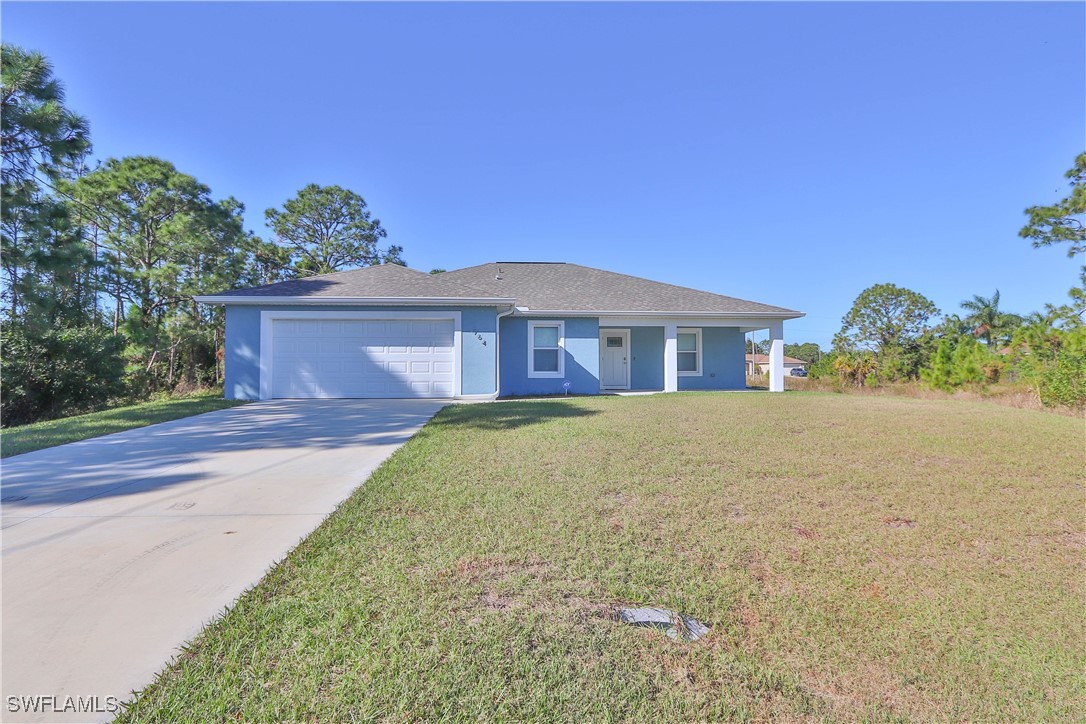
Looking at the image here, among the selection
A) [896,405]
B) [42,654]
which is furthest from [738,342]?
[42,654]

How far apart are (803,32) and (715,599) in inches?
506

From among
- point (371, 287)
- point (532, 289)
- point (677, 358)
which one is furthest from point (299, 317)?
point (677, 358)

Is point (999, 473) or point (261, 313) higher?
point (261, 313)

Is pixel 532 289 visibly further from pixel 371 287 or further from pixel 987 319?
pixel 987 319

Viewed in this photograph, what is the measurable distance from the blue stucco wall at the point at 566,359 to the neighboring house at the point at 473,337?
0.03m

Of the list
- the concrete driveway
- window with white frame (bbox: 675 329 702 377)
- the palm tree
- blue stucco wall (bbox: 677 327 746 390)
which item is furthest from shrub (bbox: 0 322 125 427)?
the palm tree

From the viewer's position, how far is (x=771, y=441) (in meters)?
5.80

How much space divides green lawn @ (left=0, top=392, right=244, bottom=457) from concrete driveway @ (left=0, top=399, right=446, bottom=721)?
47cm

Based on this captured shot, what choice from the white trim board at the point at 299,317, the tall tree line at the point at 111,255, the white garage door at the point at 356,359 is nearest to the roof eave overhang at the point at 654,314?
the white trim board at the point at 299,317

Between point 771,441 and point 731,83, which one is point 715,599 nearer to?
point 771,441

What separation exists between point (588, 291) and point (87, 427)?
12.5m

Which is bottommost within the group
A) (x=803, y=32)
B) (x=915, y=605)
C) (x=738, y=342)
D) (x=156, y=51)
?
(x=915, y=605)

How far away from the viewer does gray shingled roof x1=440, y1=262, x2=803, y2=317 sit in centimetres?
1371

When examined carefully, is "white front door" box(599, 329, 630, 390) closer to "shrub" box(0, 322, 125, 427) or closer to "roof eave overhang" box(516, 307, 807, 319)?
"roof eave overhang" box(516, 307, 807, 319)
